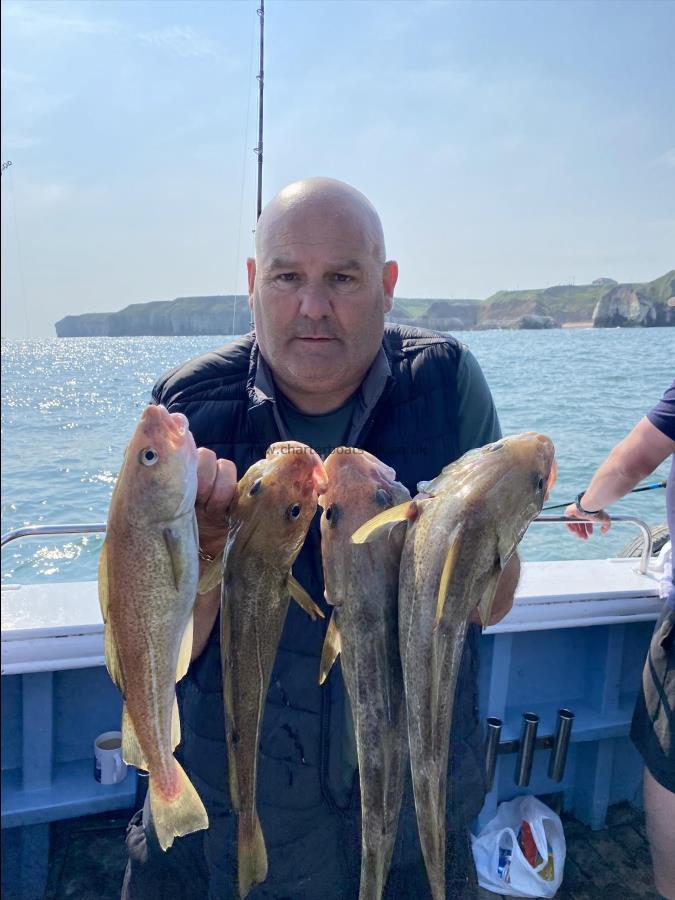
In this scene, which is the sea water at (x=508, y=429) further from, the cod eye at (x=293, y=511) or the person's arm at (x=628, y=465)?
the cod eye at (x=293, y=511)

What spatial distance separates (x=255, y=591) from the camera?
6.34 ft

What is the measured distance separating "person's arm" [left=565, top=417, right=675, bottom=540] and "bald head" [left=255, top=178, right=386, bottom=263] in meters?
1.64

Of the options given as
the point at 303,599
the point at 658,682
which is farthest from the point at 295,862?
the point at 658,682

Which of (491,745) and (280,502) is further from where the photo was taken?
(491,745)

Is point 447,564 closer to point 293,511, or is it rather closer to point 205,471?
point 293,511

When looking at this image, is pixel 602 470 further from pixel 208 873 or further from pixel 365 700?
pixel 208 873

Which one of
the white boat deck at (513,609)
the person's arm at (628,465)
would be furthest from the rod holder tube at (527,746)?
the person's arm at (628,465)

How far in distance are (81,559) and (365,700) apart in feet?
37.7

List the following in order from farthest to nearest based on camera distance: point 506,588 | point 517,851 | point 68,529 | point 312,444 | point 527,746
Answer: point 527,746, point 517,851, point 68,529, point 312,444, point 506,588

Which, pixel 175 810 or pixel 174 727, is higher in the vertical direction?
pixel 174 727

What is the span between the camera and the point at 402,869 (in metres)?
2.74

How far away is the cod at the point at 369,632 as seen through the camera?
75.5 inches

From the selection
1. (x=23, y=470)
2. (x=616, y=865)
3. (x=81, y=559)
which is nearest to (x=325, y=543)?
(x=616, y=865)

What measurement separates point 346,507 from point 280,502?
0.18 meters
